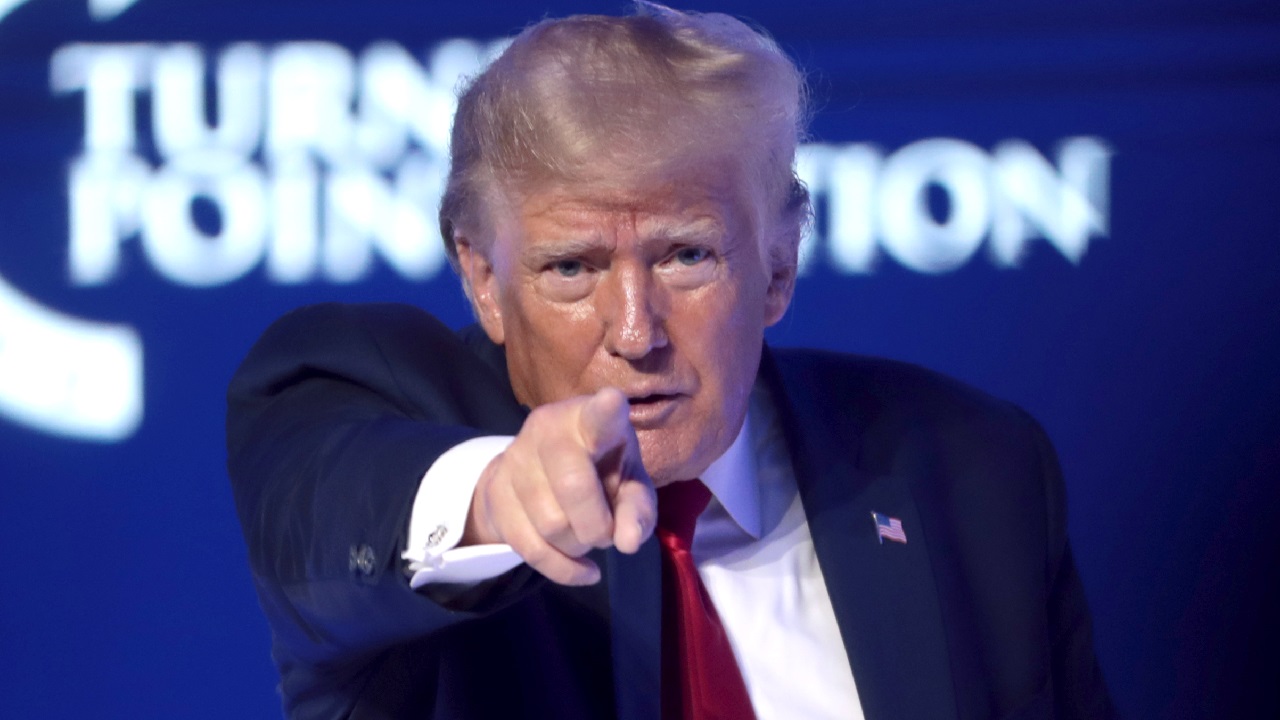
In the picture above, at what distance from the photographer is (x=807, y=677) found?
1.40 metres

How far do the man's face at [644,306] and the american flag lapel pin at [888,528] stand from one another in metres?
0.22

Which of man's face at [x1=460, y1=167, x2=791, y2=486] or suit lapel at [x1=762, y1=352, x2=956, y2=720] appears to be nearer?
man's face at [x1=460, y1=167, x2=791, y2=486]

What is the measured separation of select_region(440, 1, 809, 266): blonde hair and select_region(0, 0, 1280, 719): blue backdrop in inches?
37.0

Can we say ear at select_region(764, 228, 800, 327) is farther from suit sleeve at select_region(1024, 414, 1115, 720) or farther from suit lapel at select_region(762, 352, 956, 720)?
suit sleeve at select_region(1024, 414, 1115, 720)

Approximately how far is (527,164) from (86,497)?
4.46 feet

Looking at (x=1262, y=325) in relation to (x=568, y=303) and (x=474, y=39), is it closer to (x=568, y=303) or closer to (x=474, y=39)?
(x=474, y=39)

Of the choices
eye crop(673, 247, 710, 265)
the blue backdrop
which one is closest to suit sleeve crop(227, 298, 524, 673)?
eye crop(673, 247, 710, 265)

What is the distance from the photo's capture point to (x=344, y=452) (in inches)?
39.7

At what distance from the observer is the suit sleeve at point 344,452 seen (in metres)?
0.92

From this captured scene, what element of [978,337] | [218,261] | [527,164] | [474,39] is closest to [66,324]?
[218,261]

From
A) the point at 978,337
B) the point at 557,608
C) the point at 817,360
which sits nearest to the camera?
the point at 557,608

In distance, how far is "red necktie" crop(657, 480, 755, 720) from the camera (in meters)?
1.27

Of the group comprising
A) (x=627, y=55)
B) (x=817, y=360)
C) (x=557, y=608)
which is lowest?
(x=557, y=608)

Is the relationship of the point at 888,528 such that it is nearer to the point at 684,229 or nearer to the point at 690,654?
the point at 690,654
